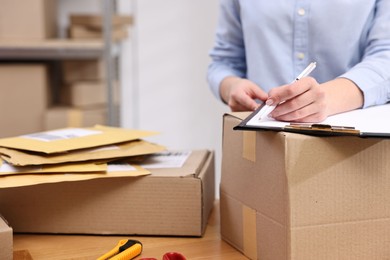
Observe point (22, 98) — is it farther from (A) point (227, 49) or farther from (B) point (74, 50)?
(A) point (227, 49)

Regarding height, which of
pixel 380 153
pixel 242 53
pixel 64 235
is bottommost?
pixel 64 235

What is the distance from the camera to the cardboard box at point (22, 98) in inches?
88.9

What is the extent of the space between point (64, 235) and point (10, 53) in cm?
153

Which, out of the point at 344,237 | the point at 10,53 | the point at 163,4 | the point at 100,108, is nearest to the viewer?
the point at 344,237

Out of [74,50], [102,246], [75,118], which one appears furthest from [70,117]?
[102,246]

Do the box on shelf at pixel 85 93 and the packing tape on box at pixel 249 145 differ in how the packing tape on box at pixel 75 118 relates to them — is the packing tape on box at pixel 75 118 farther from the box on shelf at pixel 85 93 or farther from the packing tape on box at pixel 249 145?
the packing tape on box at pixel 249 145

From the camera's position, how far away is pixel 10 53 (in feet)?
7.45

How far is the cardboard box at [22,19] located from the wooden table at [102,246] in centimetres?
153

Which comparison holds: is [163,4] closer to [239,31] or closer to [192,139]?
[192,139]

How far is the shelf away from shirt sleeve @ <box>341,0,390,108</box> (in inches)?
60.3

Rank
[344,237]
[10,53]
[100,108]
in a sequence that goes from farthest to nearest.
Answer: [100,108] → [10,53] → [344,237]

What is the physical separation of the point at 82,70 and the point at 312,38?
5.32 ft

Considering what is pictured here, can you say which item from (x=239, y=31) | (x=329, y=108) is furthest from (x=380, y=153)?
(x=239, y=31)

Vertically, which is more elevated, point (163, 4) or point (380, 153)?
point (163, 4)
